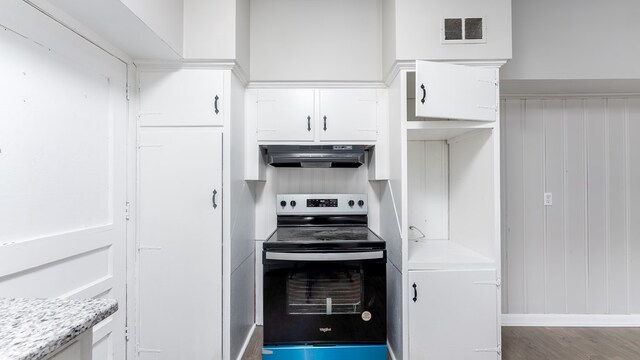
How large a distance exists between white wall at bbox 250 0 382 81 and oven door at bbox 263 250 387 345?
1.40 m

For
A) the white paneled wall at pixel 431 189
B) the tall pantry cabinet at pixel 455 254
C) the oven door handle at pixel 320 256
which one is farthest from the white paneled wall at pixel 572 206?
the oven door handle at pixel 320 256

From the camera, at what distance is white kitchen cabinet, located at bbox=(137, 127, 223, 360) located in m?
1.73

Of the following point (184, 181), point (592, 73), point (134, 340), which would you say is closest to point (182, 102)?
point (184, 181)

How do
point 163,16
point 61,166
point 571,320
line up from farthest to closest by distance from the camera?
point 571,320, point 163,16, point 61,166

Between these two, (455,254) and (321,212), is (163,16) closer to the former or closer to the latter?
(321,212)

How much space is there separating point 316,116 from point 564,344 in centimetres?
256

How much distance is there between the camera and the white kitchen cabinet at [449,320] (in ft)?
5.58

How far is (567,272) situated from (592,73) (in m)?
1.61

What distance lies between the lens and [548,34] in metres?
2.11

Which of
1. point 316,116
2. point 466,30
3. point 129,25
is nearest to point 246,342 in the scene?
point 316,116

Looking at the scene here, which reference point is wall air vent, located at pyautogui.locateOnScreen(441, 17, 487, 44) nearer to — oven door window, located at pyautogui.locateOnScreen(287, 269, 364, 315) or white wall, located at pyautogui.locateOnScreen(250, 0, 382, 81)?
white wall, located at pyautogui.locateOnScreen(250, 0, 382, 81)

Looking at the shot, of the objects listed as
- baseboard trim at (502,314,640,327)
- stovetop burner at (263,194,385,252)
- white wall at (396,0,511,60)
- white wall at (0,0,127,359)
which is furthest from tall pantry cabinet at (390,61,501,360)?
white wall at (0,0,127,359)

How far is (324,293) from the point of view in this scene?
1.81m

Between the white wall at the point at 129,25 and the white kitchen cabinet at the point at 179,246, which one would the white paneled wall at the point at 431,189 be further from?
the white wall at the point at 129,25
